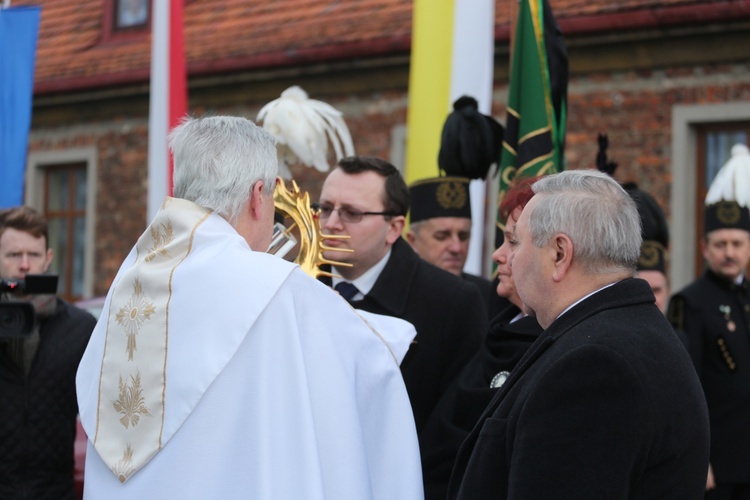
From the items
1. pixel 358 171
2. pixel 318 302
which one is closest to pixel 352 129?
pixel 358 171

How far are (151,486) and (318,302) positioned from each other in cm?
61

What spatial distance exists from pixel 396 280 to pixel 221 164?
146 cm

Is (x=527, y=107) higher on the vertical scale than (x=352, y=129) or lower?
lower

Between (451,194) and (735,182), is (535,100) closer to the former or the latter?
(451,194)

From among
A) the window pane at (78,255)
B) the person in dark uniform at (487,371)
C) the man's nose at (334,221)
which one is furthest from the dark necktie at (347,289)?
the window pane at (78,255)

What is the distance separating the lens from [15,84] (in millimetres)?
6895

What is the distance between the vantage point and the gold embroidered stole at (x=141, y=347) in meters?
2.92

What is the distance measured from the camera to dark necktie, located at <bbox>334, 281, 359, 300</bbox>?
174 inches

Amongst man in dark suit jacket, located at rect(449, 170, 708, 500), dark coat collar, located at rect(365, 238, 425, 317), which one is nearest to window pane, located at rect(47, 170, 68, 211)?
dark coat collar, located at rect(365, 238, 425, 317)

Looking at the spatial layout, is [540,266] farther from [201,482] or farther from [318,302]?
[201,482]

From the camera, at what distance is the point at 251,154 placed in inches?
120

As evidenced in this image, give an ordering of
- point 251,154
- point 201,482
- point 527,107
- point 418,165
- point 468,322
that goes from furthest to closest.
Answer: point 418,165 < point 527,107 < point 468,322 < point 251,154 < point 201,482

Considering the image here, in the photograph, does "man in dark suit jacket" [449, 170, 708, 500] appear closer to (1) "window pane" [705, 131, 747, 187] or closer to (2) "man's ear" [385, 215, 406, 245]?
(2) "man's ear" [385, 215, 406, 245]

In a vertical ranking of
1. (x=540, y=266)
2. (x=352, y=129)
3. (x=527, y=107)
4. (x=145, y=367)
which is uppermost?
(x=352, y=129)
